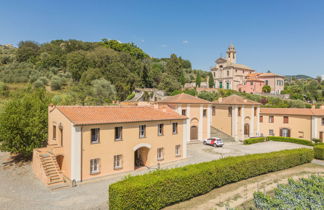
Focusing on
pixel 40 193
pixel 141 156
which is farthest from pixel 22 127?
pixel 141 156

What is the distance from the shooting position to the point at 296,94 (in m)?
76.2

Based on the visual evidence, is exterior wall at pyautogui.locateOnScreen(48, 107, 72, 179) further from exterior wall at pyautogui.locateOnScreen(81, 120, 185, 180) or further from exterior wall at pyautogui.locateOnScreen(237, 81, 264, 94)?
exterior wall at pyautogui.locateOnScreen(237, 81, 264, 94)

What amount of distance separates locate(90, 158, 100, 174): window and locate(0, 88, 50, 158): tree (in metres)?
8.07

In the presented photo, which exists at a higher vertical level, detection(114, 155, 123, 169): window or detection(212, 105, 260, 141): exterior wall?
detection(212, 105, 260, 141): exterior wall

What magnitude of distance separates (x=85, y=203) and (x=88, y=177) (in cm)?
397

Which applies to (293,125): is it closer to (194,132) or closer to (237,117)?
(237,117)

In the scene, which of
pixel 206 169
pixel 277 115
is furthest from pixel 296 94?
pixel 206 169

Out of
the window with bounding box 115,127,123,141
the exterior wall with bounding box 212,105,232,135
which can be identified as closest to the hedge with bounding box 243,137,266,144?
the exterior wall with bounding box 212,105,232,135

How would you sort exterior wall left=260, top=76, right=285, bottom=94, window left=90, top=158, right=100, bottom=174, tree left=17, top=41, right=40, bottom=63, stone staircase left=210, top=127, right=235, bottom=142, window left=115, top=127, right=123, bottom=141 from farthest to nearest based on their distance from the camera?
1. exterior wall left=260, top=76, right=285, bottom=94
2. tree left=17, top=41, right=40, bottom=63
3. stone staircase left=210, top=127, right=235, bottom=142
4. window left=115, top=127, right=123, bottom=141
5. window left=90, top=158, right=100, bottom=174

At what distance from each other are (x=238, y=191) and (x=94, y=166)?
477 inches

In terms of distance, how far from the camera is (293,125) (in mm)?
39938

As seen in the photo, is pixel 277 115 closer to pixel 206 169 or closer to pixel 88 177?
pixel 206 169

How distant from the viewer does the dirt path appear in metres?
14.3

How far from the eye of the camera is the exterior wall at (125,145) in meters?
18.6
